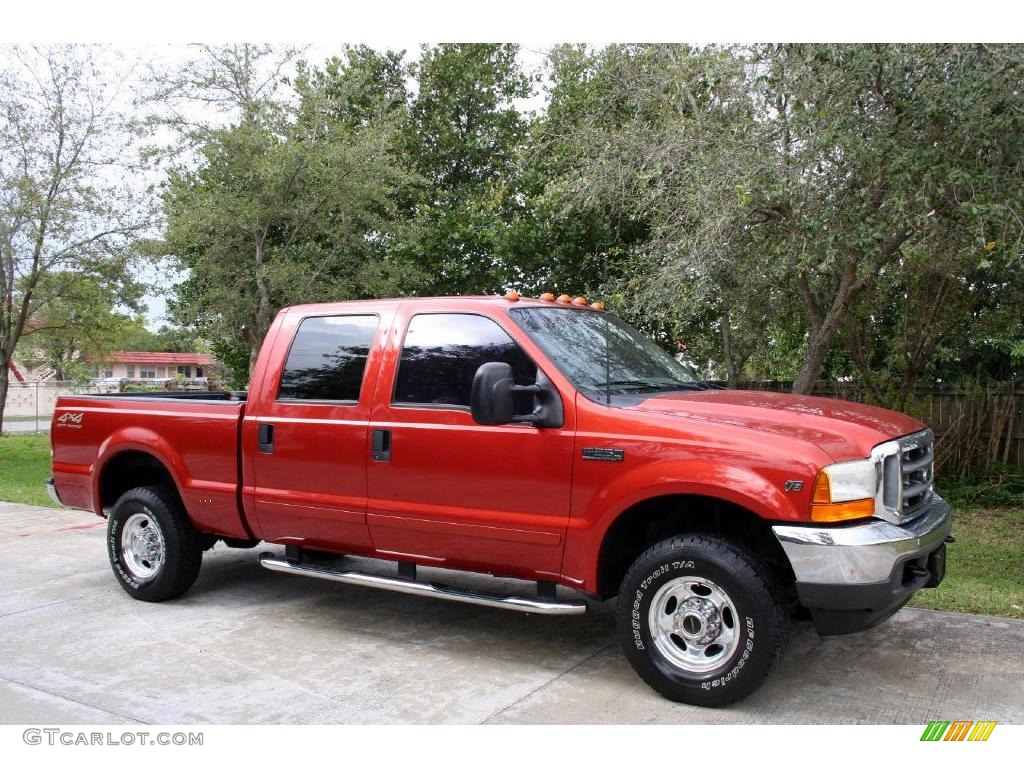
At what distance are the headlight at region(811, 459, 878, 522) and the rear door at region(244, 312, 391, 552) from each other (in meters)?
2.64

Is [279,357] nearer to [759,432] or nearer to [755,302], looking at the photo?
[759,432]

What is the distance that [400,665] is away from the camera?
201 inches

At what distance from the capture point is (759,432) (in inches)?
171

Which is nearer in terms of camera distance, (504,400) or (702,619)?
(702,619)

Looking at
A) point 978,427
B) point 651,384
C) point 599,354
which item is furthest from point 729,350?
point 599,354

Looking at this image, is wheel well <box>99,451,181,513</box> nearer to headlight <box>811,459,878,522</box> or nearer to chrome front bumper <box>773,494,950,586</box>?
chrome front bumper <box>773,494,950,586</box>

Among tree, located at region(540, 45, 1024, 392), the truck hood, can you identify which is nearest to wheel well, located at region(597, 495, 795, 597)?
the truck hood

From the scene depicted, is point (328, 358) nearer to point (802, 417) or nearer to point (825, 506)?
point (802, 417)

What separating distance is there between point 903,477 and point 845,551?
0.69 meters

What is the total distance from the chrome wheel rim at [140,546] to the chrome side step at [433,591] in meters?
1.02

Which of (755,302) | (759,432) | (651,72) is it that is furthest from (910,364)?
(759,432)

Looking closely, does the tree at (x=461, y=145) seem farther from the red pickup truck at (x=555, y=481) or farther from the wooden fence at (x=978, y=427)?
the red pickup truck at (x=555, y=481)

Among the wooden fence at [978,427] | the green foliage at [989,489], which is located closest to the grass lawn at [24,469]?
the green foliage at [989,489]

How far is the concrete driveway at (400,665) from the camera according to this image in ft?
14.4
